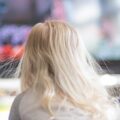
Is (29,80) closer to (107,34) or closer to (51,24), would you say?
→ (51,24)

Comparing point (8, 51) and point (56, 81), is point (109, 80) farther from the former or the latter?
point (56, 81)

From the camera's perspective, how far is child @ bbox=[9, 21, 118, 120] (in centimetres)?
122

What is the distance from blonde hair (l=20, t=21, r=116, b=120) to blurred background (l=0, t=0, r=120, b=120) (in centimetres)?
104

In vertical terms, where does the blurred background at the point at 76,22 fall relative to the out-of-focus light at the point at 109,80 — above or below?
above

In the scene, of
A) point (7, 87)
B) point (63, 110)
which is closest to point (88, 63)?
point (63, 110)

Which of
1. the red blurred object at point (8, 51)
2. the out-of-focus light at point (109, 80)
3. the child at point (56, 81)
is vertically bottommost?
the child at point (56, 81)

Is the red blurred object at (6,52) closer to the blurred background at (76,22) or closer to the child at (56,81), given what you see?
the blurred background at (76,22)

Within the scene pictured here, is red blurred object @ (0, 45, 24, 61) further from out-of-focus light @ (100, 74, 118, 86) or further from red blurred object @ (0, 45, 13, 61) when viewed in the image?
out-of-focus light @ (100, 74, 118, 86)

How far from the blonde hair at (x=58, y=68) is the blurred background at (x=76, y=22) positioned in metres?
1.04

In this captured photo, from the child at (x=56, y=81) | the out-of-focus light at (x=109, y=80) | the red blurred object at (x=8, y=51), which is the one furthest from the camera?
the red blurred object at (x=8, y=51)

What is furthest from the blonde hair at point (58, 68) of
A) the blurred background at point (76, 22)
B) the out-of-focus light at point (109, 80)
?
the blurred background at point (76, 22)

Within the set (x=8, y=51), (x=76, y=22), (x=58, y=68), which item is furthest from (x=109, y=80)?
(x=58, y=68)

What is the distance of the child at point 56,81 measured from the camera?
122 cm

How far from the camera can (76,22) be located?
243cm
